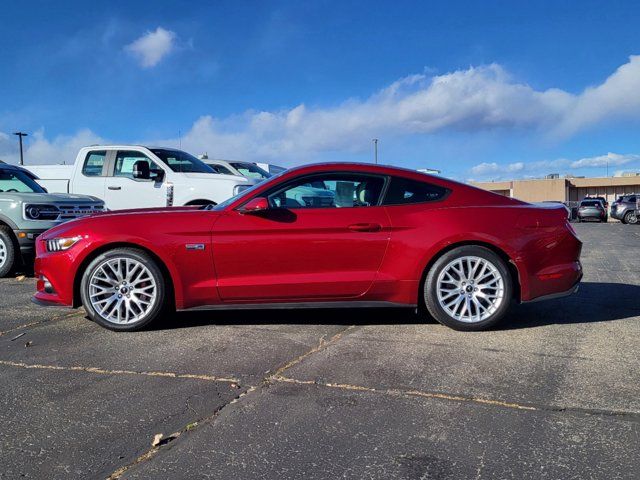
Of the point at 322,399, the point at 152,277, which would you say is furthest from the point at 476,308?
the point at 152,277

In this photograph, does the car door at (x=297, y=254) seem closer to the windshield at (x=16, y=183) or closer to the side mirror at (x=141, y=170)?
the side mirror at (x=141, y=170)

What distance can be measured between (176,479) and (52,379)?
5.57 feet

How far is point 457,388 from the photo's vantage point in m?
3.38

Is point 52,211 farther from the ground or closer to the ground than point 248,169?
closer to the ground

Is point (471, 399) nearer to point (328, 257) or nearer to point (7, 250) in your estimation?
point (328, 257)

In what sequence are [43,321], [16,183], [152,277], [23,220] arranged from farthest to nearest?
[16,183] → [23,220] → [43,321] → [152,277]

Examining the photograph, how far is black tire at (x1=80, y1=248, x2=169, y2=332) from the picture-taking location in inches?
189

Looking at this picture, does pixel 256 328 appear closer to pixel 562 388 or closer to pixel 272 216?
pixel 272 216

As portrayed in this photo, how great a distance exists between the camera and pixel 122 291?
16.0ft

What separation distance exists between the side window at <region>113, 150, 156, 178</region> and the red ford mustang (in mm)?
5276

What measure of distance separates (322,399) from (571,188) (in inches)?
2275

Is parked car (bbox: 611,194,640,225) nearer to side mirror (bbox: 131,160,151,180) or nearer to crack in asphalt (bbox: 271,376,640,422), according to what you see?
side mirror (bbox: 131,160,151,180)

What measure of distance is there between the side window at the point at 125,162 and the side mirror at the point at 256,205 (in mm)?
5834

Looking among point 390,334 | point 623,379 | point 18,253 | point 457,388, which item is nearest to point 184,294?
point 390,334
